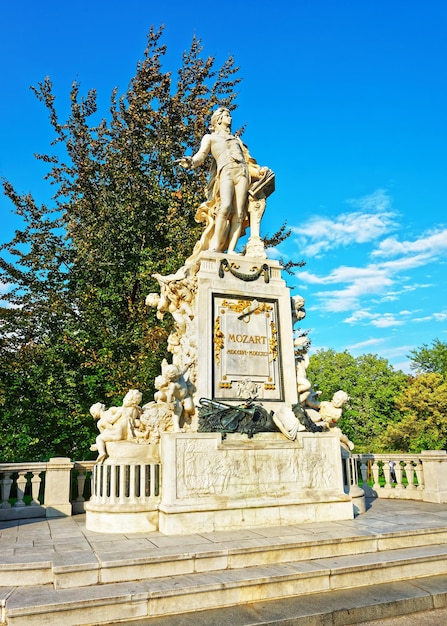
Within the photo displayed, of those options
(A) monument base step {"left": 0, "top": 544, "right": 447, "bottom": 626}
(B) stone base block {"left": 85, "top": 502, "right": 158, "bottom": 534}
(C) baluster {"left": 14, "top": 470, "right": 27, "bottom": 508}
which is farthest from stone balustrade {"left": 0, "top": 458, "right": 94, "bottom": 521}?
(A) monument base step {"left": 0, "top": 544, "right": 447, "bottom": 626}

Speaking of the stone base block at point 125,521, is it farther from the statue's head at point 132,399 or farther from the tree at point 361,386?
the tree at point 361,386

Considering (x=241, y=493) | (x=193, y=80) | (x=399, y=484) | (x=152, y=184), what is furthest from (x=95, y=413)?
(x=193, y=80)

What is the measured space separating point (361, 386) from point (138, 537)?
3396 centimetres

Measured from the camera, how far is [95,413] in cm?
772

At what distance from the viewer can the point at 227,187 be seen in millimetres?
9516

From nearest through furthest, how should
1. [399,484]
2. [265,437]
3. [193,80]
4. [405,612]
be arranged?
[405,612] < [265,437] < [399,484] < [193,80]

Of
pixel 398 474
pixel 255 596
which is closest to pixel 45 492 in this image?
pixel 255 596

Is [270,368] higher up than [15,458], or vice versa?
[270,368]

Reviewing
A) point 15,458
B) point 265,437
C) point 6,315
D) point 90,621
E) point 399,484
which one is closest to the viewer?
point 90,621

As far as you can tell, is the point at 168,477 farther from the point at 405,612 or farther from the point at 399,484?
the point at 399,484

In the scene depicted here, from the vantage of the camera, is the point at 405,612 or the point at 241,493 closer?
the point at 405,612

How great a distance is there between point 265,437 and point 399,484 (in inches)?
208

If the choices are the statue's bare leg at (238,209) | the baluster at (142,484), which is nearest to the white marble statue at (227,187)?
the statue's bare leg at (238,209)

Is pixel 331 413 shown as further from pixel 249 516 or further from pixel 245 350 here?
pixel 249 516
